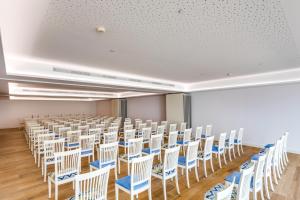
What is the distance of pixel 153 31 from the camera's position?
109 inches

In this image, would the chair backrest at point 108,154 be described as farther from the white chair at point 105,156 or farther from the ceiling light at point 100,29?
the ceiling light at point 100,29

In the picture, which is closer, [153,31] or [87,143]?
[153,31]

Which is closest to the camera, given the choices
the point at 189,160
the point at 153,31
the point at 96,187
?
the point at 96,187

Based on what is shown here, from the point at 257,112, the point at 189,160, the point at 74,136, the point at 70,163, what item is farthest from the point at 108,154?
the point at 257,112

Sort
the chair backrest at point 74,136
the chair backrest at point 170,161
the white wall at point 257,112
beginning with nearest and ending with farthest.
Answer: the chair backrest at point 170,161, the chair backrest at point 74,136, the white wall at point 257,112

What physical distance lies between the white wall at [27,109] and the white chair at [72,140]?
34.6ft

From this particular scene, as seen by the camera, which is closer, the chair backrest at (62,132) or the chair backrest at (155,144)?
the chair backrest at (155,144)

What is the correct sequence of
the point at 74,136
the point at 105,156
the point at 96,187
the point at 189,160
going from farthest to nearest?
the point at 74,136 → the point at 105,156 → the point at 189,160 → the point at 96,187

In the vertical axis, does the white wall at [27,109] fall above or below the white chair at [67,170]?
above

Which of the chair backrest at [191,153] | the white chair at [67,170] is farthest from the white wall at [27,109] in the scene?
the chair backrest at [191,153]

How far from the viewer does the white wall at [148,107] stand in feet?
36.9

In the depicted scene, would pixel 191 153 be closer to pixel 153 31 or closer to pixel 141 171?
pixel 141 171

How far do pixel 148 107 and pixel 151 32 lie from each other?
958 centimetres

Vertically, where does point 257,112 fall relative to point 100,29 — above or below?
below
